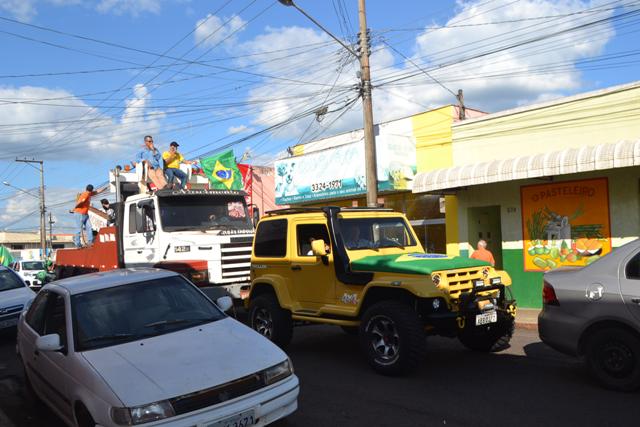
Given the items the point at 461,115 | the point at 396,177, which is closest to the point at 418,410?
the point at 396,177

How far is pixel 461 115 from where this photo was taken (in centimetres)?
1614

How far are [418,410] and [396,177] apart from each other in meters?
10.5

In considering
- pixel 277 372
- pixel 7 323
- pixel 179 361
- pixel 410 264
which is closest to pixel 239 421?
pixel 277 372

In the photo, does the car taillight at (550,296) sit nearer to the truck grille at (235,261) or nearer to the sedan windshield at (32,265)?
the truck grille at (235,261)

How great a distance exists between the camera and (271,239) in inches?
330

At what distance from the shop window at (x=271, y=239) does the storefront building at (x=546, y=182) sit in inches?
234

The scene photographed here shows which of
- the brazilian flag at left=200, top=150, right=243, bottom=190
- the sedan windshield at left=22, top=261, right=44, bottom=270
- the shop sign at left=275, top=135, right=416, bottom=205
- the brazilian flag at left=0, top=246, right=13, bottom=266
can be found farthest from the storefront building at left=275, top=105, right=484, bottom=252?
the brazilian flag at left=0, top=246, right=13, bottom=266

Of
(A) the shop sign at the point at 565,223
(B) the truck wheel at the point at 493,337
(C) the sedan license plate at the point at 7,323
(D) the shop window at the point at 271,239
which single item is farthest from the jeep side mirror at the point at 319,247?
(A) the shop sign at the point at 565,223

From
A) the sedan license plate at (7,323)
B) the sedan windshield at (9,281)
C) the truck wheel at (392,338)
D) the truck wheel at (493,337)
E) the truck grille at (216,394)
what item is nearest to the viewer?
the truck grille at (216,394)

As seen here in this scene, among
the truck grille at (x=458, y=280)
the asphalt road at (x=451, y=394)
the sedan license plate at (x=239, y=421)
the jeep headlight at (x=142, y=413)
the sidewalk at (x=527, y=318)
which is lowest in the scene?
the sidewalk at (x=527, y=318)

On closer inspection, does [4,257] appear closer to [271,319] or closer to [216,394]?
[271,319]

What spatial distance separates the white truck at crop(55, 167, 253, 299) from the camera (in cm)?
991

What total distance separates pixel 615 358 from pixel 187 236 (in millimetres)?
7144

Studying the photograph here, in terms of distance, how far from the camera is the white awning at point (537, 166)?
10.1 m
